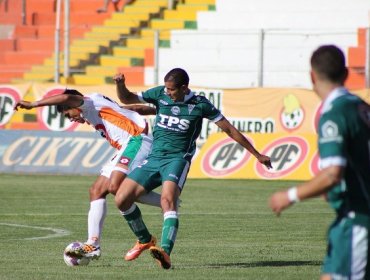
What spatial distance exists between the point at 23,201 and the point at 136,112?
7.70m

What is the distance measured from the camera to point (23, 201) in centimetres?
1962

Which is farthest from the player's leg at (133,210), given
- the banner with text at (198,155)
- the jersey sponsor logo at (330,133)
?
the banner with text at (198,155)

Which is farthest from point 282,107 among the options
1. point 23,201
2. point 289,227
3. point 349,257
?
point 349,257

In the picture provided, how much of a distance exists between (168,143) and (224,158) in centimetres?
1348

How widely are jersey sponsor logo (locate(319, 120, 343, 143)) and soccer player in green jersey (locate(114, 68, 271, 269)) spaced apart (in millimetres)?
4848

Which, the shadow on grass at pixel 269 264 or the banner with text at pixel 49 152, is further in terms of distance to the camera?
the banner with text at pixel 49 152

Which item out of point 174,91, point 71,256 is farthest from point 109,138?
point 71,256

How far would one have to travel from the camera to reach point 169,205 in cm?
1131

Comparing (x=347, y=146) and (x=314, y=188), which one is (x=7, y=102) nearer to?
(x=347, y=146)

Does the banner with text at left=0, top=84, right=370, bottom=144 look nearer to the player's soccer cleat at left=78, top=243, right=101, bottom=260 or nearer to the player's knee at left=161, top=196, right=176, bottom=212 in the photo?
the player's soccer cleat at left=78, top=243, right=101, bottom=260

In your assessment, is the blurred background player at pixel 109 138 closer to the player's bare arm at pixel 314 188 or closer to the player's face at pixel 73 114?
the player's face at pixel 73 114

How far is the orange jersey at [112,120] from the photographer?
1220cm

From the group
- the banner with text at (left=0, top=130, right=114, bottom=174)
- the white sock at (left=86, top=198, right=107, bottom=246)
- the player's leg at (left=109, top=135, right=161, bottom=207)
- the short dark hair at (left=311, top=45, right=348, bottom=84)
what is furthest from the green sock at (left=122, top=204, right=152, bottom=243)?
the banner with text at (left=0, top=130, right=114, bottom=174)

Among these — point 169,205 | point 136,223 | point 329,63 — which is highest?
point 329,63
